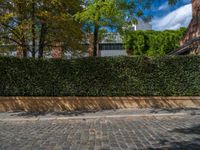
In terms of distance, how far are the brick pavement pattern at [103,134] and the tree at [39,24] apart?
505 cm

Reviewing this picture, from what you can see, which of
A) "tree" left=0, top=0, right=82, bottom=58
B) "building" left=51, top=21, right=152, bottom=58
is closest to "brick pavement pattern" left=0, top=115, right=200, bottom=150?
"tree" left=0, top=0, right=82, bottom=58

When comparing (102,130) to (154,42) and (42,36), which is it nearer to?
(42,36)

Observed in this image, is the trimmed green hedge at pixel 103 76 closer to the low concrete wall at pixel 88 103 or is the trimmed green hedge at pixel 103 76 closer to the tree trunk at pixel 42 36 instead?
the low concrete wall at pixel 88 103

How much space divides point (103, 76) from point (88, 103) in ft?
4.77

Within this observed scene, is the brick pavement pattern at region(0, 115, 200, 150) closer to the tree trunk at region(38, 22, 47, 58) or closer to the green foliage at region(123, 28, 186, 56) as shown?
the tree trunk at region(38, 22, 47, 58)

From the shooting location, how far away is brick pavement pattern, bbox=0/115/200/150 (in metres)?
7.28

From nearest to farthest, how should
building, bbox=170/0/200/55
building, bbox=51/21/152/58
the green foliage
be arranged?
building, bbox=51/21/152/58
building, bbox=170/0/200/55
the green foliage

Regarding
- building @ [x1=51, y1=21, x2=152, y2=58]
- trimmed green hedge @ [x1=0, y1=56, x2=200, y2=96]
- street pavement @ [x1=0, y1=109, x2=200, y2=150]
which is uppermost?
building @ [x1=51, y1=21, x2=152, y2=58]

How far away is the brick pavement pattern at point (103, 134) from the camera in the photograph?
23.9ft

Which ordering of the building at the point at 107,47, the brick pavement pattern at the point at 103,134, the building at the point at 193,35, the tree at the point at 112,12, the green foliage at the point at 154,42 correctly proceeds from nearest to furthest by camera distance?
1. the brick pavement pattern at the point at 103,134
2. the tree at the point at 112,12
3. the building at the point at 107,47
4. the building at the point at 193,35
5. the green foliage at the point at 154,42

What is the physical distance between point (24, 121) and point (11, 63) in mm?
3570

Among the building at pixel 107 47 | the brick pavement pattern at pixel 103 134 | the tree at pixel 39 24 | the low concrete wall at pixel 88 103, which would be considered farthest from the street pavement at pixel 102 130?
the building at pixel 107 47

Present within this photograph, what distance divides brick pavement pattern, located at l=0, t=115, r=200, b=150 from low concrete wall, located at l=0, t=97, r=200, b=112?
210cm

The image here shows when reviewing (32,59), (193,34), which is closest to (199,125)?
(32,59)
